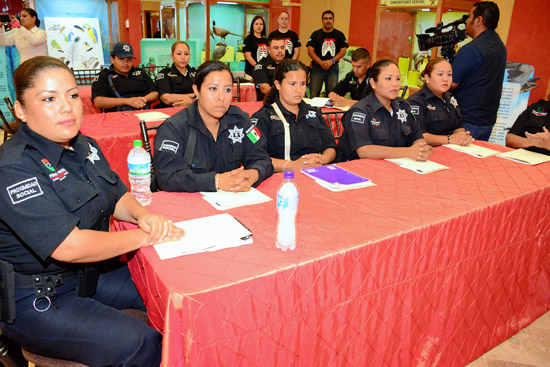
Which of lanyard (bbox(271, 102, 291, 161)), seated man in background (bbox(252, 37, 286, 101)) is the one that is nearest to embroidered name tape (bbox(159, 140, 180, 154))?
lanyard (bbox(271, 102, 291, 161))

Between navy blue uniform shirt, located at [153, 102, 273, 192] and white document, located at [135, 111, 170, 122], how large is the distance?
1433mm

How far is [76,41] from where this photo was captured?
6.70m

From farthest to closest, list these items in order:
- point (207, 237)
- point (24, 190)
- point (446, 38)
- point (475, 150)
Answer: point (446, 38) → point (475, 150) → point (207, 237) → point (24, 190)

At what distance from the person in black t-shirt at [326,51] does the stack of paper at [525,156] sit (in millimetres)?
3979

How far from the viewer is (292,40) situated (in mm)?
6207

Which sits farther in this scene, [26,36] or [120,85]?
[26,36]

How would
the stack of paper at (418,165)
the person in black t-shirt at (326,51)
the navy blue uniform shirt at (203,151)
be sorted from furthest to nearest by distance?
the person in black t-shirt at (326,51), the stack of paper at (418,165), the navy blue uniform shirt at (203,151)

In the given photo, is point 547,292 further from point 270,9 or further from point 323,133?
point 270,9

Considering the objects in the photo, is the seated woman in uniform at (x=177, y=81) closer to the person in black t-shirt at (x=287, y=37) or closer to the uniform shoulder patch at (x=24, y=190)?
the person in black t-shirt at (x=287, y=37)

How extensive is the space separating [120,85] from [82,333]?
3341 millimetres

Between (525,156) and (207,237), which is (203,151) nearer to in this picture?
(207,237)

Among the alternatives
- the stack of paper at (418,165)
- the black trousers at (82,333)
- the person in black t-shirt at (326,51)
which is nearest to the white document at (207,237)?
the black trousers at (82,333)

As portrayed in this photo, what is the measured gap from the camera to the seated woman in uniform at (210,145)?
6.11 feet

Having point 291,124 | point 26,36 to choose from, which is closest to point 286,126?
point 291,124
